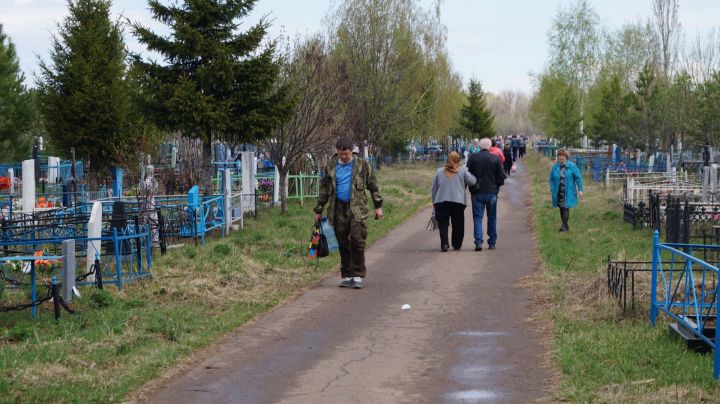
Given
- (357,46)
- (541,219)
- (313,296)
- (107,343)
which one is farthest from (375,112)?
(107,343)

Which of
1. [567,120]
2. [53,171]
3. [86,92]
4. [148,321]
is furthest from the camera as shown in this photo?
[567,120]

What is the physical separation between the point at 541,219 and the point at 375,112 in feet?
65.0

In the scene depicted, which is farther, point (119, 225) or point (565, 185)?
point (565, 185)

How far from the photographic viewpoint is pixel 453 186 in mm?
14781

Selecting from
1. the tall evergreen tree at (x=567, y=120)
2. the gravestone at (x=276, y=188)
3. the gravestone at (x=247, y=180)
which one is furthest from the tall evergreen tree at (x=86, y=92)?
the tall evergreen tree at (x=567, y=120)

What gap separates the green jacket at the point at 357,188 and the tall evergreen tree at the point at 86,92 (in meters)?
17.5

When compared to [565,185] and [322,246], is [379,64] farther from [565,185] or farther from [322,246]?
[322,246]

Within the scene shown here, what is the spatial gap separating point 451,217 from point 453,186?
1.68 ft

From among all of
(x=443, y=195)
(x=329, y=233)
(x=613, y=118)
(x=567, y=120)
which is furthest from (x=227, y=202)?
(x=567, y=120)

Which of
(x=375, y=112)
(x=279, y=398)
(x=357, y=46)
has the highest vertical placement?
(x=357, y=46)

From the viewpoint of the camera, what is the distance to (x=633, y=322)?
8.86 m

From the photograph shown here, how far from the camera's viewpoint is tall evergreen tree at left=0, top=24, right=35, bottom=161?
43.2 meters

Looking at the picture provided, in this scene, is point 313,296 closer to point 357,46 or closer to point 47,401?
point 47,401

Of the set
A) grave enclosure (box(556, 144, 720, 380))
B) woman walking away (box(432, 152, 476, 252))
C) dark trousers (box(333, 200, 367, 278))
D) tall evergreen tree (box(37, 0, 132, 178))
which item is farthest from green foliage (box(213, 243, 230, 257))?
tall evergreen tree (box(37, 0, 132, 178))
